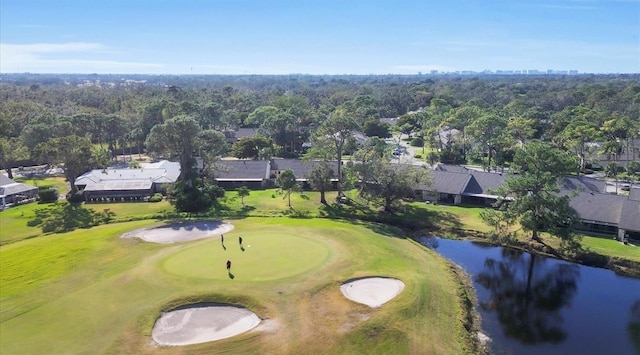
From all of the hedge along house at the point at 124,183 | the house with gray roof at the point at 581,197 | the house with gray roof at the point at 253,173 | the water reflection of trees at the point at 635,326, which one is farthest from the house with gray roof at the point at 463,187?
the hedge along house at the point at 124,183

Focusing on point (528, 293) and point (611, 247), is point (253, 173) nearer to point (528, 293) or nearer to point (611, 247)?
point (528, 293)

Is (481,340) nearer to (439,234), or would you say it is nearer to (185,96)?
(439,234)

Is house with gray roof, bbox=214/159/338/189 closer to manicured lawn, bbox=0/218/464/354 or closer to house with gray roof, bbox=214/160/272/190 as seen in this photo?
house with gray roof, bbox=214/160/272/190

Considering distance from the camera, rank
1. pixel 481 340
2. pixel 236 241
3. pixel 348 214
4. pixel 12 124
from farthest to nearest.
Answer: pixel 12 124
pixel 348 214
pixel 236 241
pixel 481 340

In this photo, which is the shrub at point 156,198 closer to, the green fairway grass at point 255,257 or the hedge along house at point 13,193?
the hedge along house at point 13,193

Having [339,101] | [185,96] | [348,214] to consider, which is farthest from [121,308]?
[339,101]

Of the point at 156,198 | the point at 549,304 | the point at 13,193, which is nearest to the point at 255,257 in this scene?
the point at 549,304
